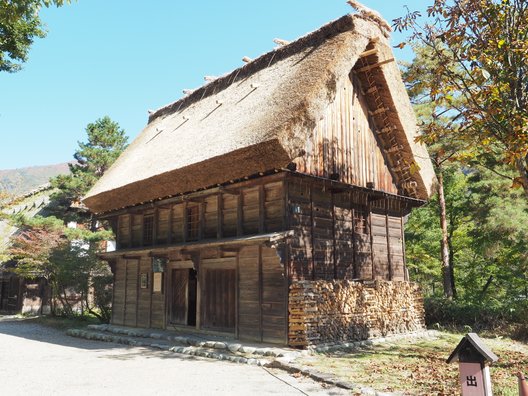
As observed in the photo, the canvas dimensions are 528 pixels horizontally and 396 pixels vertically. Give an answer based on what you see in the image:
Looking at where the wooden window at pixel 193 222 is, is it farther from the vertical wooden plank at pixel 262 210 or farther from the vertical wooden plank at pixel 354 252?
the vertical wooden plank at pixel 354 252

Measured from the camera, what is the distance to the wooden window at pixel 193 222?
14977mm

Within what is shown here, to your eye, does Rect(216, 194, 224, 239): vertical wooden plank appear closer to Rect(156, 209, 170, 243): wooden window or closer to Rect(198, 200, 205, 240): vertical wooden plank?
Rect(198, 200, 205, 240): vertical wooden plank

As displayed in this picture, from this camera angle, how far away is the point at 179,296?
15562 mm

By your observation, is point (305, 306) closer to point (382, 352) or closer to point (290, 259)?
point (290, 259)

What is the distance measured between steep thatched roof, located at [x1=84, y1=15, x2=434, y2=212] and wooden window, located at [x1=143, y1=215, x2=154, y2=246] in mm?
1158

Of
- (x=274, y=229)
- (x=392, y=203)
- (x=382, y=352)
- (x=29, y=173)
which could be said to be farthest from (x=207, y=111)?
(x=29, y=173)

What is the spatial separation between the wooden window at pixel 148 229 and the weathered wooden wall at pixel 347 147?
296 inches

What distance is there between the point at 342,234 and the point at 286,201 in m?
2.63

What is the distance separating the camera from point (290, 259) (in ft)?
38.7

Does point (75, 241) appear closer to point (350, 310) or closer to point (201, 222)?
point (201, 222)

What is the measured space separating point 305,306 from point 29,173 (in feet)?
652

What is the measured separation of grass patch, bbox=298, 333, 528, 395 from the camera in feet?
24.5

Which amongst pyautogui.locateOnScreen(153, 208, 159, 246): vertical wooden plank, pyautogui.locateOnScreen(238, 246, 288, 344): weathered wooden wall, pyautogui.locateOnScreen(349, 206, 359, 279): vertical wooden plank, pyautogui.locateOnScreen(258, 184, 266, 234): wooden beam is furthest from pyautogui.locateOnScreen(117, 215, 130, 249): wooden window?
pyautogui.locateOnScreen(349, 206, 359, 279): vertical wooden plank

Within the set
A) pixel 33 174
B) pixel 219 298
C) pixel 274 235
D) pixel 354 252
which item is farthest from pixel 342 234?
pixel 33 174
